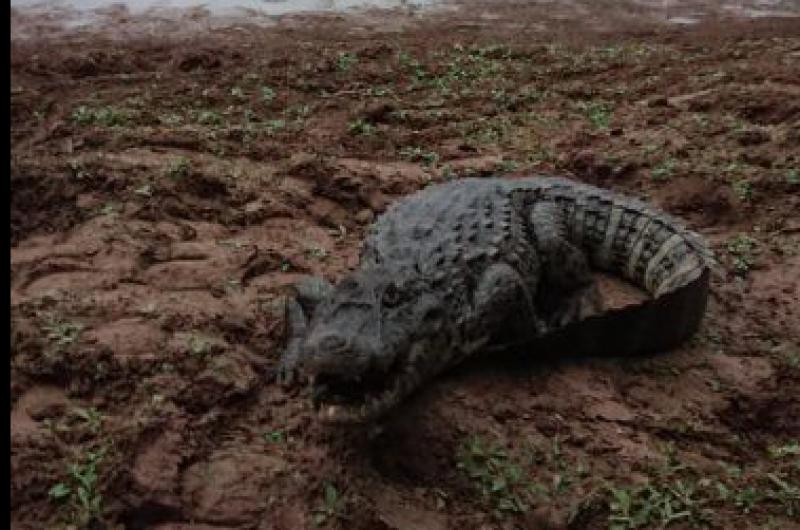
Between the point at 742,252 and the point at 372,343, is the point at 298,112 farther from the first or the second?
the point at 372,343

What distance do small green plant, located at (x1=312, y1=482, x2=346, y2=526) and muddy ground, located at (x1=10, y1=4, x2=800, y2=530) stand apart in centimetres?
1

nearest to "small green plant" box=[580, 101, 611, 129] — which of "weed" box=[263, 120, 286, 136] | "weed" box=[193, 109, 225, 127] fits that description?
"weed" box=[263, 120, 286, 136]

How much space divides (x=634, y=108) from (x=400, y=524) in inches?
180

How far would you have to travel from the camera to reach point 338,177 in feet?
18.9

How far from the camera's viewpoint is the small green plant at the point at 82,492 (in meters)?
3.09

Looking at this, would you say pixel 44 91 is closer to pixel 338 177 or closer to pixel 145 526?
pixel 338 177

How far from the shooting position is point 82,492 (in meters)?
3.15

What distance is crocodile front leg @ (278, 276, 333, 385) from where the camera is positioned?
3.89m

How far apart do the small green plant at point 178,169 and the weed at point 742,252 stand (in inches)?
115

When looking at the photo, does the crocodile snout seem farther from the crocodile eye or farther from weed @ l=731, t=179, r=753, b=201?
weed @ l=731, t=179, r=753, b=201

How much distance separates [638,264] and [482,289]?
3.64 feet

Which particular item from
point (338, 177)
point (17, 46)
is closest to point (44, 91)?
point (17, 46)

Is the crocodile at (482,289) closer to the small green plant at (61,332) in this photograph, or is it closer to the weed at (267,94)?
the small green plant at (61,332)
